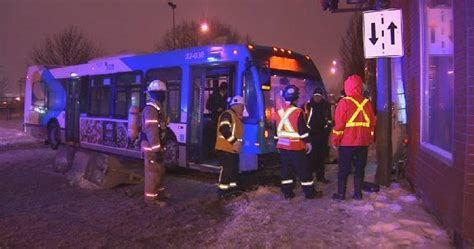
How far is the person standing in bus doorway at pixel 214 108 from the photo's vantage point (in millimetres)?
10969

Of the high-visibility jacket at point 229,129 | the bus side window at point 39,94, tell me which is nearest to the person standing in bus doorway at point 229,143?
the high-visibility jacket at point 229,129

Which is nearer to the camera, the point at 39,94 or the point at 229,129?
the point at 229,129

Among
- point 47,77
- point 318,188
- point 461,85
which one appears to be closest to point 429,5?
point 461,85

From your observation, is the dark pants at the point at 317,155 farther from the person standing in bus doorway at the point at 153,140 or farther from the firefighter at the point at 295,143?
the person standing in bus doorway at the point at 153,140

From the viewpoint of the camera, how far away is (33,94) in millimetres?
20406

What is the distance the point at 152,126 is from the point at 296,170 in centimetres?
245

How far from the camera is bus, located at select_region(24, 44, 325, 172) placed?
10336mm

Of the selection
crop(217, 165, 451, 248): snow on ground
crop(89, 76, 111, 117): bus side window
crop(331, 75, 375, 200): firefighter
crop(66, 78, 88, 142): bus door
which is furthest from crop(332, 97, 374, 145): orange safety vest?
crop(66, 78, 88, 142): bus door

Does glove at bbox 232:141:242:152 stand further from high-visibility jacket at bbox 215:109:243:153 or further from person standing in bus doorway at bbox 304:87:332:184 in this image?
person standing in bus doorway at bbox 304:87:332:184

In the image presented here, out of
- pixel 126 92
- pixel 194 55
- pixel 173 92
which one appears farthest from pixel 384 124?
pixel 126 92

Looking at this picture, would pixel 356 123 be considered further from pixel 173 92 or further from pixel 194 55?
pixel 173 92

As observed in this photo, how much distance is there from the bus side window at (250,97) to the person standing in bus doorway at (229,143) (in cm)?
156

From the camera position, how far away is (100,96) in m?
15.2

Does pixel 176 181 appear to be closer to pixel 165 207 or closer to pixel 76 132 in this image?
pixel 165 207
